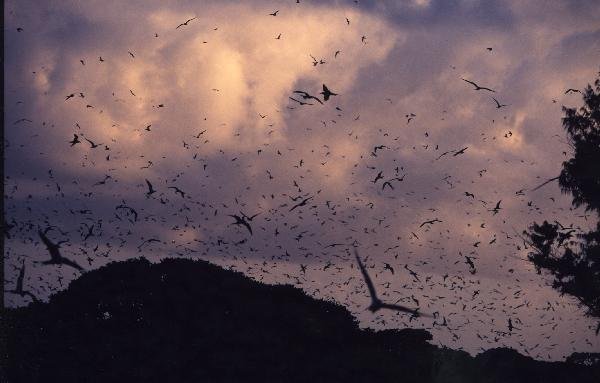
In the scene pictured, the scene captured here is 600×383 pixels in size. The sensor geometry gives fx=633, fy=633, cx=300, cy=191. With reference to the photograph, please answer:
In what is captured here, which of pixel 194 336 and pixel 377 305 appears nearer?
pixel 377 305

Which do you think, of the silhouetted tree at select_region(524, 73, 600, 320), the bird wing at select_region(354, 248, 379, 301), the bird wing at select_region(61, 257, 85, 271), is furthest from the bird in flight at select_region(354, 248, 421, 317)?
the silhouetted tree at select_region(524, 73, 600, 320)

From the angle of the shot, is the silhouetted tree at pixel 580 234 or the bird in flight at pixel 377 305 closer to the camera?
the bird in flight at pixel 377 305

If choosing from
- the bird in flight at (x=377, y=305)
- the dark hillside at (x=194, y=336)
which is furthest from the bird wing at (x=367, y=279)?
the dark hillside at (x=194, y=336)

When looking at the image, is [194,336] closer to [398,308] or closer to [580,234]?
[398,308]

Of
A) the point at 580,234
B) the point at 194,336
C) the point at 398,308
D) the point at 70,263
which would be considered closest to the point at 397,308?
the point at 398,308

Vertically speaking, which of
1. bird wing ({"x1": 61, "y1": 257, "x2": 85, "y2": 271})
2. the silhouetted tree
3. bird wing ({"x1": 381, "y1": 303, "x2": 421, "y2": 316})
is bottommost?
the silhouetted tree

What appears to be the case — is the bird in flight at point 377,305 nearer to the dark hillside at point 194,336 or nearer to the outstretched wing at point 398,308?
the outstretched wing at point 398,308

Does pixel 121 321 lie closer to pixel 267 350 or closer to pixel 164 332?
pixel 164 332

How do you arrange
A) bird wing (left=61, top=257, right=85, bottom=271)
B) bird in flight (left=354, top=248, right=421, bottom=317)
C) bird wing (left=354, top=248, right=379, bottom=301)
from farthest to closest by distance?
bird wing (left=61, top=257, right=85, bottom=271), bird in flight (left=354, top=248, right=421, bottom=317), bird wing (left=354, top=248, right=379, bottom=301)

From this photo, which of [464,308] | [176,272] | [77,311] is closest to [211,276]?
[176,272]

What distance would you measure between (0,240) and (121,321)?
5302 millimetres

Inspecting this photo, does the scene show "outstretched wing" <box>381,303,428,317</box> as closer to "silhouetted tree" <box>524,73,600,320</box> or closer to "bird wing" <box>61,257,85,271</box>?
"bird wing" <box>61,257,85,271</box>

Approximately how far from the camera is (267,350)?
22250mm

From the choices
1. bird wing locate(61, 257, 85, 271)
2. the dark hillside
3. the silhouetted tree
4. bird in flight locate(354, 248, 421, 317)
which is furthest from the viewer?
the silhouetted tree
